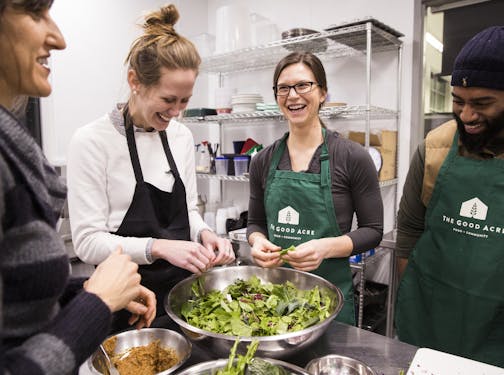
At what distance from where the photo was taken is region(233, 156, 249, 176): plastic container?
3.33m

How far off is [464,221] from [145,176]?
1.24 metres

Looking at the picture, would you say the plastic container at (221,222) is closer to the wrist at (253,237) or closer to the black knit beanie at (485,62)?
the wrist at (253,237)

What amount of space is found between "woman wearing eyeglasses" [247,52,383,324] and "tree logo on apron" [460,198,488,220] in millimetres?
319

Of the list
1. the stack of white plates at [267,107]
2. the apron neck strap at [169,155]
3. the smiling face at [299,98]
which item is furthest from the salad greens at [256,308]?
the stack of white plates at [267,107]

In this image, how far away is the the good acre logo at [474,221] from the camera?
1.42 meters

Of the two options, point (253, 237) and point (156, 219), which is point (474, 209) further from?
point (156, 219)

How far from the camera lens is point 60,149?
9.74 ft

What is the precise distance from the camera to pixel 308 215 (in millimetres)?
1712

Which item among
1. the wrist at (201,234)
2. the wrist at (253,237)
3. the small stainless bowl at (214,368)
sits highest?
the wrist at (201,234)

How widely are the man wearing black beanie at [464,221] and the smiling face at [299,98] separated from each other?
50 centimetres

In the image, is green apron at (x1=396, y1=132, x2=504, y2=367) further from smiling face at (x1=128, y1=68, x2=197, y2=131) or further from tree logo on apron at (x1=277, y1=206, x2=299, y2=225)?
smiling face at (x1=128, y1=68, x2=197, y2=131)

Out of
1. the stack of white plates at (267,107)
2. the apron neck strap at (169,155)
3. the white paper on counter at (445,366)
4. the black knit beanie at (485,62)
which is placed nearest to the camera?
the white paper on counter at (445,366)

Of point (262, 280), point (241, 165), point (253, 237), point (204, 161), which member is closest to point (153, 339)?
point (262, 280)

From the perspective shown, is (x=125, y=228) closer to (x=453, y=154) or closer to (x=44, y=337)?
(x=44, y=337)
